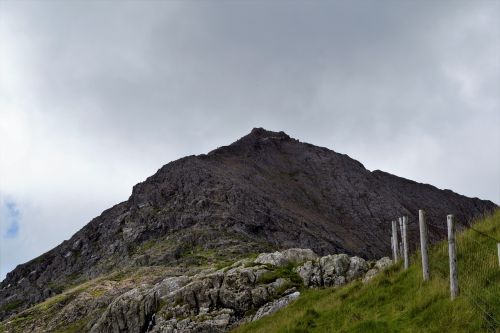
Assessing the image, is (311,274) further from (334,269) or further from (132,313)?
(132,313)

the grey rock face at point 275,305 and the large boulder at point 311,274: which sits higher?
the large boulder at point 311,274

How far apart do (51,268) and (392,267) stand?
14101 cm

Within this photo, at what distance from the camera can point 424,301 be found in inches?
588

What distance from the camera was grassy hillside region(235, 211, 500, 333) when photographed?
43.3 feet

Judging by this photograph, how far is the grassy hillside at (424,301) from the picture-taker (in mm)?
13211

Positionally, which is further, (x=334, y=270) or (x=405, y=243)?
(x=334, y=270)

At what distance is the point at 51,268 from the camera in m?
144

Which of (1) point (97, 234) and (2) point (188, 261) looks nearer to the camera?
(2) point (188, 261)

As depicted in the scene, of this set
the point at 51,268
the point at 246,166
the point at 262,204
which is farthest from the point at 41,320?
the point at 246,166

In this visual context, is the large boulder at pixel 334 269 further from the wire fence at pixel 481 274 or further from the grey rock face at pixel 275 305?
the wire fence at pixel 481 274

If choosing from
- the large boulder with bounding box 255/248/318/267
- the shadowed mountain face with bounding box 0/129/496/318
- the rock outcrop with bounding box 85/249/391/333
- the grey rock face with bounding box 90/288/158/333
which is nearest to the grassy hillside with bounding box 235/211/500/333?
the rock outcrop with bounding box 85/249/391/333

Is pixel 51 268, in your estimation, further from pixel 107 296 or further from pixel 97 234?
pixel 107 296

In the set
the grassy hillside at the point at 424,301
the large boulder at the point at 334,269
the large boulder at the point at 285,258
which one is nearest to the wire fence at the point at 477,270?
the grassy hillside at the point at 424,301

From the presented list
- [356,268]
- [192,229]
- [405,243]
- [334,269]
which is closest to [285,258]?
[334,269]
